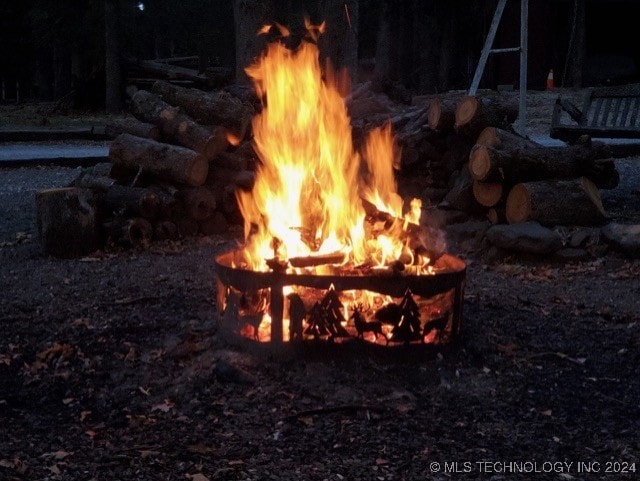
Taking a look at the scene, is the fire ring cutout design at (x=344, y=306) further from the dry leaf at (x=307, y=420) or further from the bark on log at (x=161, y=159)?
the bark on log at (x=161, y=159)

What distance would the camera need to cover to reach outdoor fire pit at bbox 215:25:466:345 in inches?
173

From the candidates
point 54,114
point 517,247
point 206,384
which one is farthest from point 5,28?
point 206,384

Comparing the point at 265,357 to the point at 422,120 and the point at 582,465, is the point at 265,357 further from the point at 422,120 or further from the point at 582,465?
the point at 422,120

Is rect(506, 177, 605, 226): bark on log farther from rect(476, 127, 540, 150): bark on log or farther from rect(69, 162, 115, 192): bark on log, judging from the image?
rect(69, 162, 115, 192): bark on log

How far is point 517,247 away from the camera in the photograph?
Answer: 7320 mm

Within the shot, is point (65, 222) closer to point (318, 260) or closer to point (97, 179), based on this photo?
point (97, 179)

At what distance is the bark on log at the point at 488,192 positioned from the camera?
798 centimetres

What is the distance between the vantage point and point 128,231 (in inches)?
304

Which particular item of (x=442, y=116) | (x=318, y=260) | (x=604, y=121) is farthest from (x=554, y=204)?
(x=318, y=260)

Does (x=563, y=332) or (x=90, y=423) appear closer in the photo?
(x=90, y=423)

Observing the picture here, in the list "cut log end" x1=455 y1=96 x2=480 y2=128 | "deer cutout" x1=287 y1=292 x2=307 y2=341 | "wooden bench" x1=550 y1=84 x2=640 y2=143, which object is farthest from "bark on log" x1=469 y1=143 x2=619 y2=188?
"deer cutout" x1=287 y1=292 x2=307 y2=341

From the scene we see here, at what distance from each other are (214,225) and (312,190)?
3383 mm

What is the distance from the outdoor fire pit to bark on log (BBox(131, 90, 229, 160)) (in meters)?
2.31

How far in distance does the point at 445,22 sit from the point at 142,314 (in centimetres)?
2027
